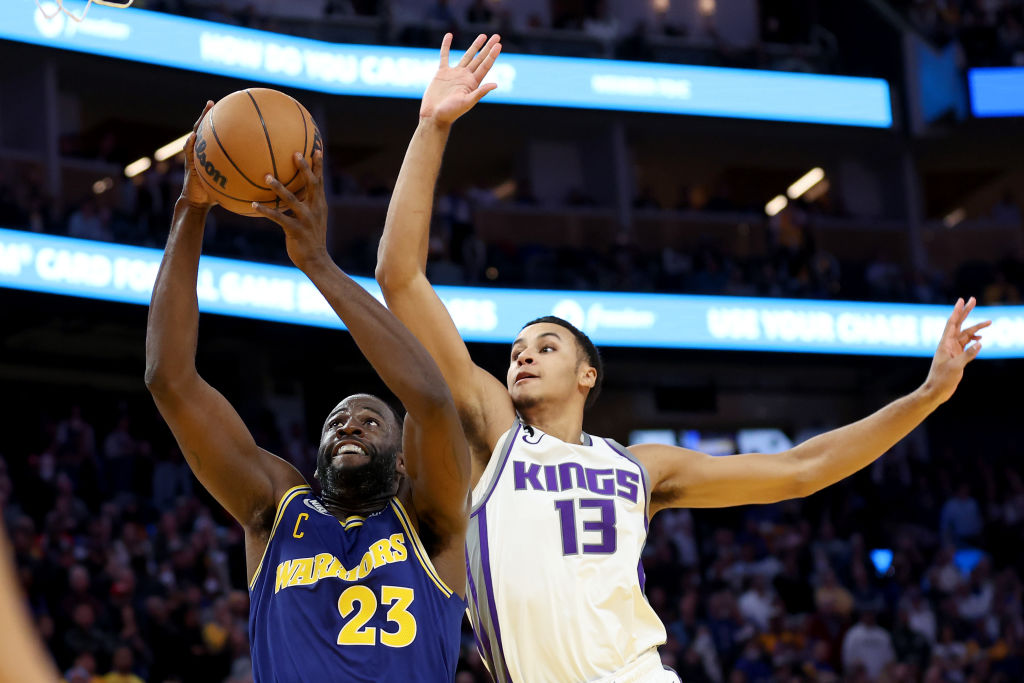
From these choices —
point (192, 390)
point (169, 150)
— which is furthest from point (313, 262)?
point (169, 150)

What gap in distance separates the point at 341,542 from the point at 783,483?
5.63 ft

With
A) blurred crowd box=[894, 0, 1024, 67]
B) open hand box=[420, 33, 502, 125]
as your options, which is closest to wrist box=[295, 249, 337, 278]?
open hand box=[420, 33, 502, 125]

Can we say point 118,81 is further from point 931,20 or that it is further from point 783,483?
point 783,483

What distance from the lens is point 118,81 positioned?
61.7 feet

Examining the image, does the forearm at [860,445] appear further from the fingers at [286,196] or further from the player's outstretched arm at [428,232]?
the fingers at [286,196]

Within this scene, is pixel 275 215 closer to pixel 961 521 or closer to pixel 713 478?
pixel 713 478

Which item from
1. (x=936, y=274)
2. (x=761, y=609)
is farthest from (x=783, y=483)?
(x=936, y=274)

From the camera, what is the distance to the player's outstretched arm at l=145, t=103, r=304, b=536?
3.48 m

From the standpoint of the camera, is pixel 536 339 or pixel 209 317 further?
pixel 209 317

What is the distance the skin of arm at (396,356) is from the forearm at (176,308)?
0.92ft

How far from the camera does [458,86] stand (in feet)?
13.4

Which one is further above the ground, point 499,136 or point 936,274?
point 499,136

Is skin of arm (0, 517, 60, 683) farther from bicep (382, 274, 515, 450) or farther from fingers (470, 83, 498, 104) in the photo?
fingers (470, 83, 498, 104)

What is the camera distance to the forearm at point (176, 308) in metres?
3.48
